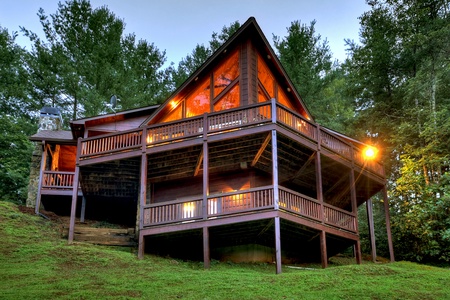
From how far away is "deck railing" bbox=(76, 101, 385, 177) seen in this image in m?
19.3

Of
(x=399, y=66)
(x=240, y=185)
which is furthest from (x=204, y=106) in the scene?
(x=399, y=66)

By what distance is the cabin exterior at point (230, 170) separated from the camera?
18.9 m

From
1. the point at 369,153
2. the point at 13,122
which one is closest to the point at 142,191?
the point at 369,153

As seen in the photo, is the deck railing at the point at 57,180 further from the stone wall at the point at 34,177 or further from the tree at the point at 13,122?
the tree at the point at 13,122

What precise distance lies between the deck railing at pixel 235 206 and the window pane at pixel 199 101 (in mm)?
4672

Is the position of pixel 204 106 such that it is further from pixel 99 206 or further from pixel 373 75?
pixel 373 75

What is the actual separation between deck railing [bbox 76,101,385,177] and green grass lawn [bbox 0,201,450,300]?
4.44m

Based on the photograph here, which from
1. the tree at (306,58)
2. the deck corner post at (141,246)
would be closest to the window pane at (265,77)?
the deck corner post at (141,246)

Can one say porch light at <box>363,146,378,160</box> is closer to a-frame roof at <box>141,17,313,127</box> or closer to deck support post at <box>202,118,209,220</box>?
a-frame roof at <box>141,17,313,127</box>

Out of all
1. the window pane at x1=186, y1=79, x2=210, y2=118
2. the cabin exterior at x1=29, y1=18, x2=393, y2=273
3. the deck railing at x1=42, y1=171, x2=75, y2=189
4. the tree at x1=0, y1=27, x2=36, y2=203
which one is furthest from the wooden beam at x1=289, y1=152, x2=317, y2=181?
the tree at x1=0, y1=27, x2=36, y2=203

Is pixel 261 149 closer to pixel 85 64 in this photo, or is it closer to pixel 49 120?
pixel 49 120

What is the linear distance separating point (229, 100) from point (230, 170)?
→ 9.99 feet

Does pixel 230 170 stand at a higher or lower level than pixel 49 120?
lower

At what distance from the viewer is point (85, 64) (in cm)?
3872
